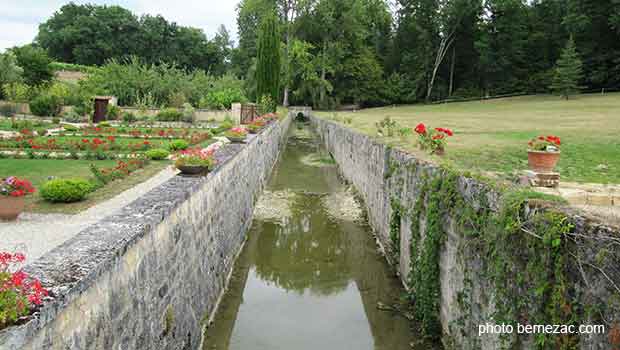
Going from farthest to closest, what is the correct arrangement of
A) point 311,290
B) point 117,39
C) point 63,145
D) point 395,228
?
point 117,39 < point 63,145 < point 395,228 < point 311,290

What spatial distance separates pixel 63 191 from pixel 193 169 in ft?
8.23

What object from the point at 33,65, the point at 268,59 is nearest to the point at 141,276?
the point at 268,59

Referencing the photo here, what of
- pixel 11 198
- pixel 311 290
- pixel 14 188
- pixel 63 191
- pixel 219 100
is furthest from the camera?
pixel 219 100

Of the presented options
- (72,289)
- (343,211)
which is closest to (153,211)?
(72,289)

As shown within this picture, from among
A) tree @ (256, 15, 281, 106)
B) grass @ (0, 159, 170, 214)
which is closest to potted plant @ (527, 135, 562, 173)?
grass @ (0, 159, 170, 214)

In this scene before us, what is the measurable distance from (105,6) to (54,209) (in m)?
68.8

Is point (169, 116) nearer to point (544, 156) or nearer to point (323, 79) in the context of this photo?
point (544, 156)

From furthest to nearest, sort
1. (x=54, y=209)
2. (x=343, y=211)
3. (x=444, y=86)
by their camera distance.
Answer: (x=444, y=86) → (x=343, y=211) → (x=54, y=209)

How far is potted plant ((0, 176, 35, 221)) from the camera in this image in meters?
6.22

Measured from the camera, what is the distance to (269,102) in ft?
95.3

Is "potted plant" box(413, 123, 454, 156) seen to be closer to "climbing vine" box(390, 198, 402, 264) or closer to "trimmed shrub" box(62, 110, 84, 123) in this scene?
"climbing vine" box(390, 198, 402, 264)

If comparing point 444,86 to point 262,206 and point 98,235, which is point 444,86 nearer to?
point 262,206

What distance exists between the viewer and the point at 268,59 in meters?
29.6

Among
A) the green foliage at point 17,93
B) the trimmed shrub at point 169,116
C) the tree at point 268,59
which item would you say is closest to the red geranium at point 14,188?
the trimmed shrub at point 169,116
